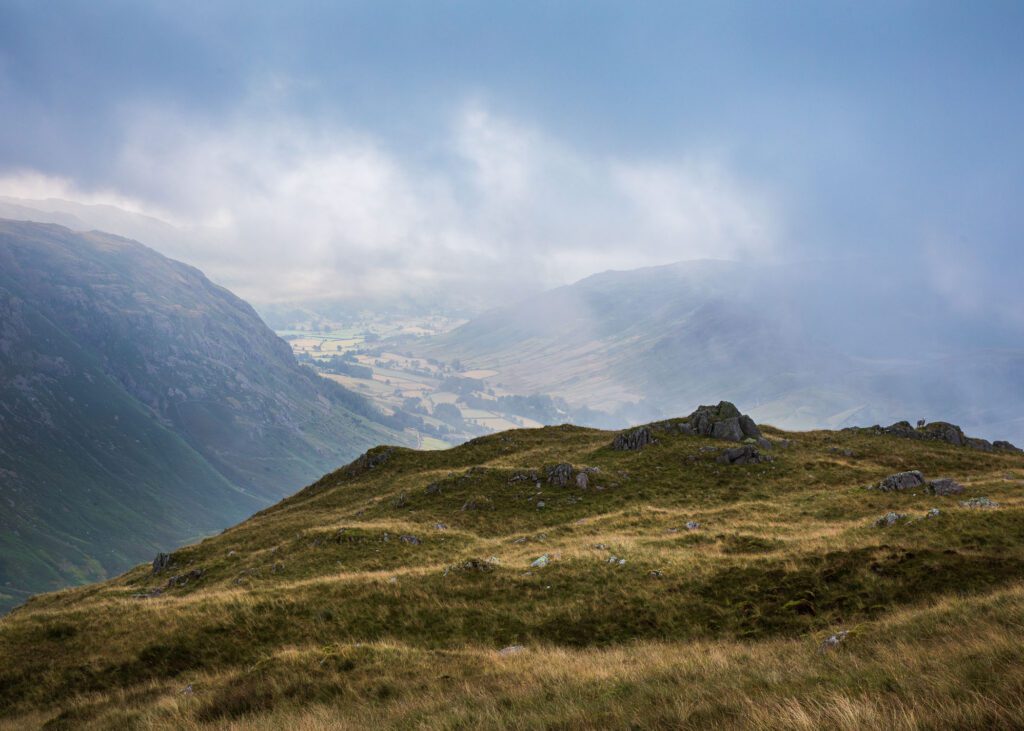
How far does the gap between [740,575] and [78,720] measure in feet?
75.6

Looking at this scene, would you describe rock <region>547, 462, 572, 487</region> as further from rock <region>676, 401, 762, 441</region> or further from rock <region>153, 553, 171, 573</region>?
rock <region>153, 553, 171, 573</region>

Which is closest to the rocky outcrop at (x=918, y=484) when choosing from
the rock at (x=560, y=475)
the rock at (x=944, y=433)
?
the rock at (x=560, y=475)

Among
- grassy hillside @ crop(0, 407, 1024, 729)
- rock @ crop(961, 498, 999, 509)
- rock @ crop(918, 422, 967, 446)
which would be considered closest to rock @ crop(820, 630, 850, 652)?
grassy hillside @ crop(0, 407, 1024, 729)

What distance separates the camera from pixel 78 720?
47.7ft

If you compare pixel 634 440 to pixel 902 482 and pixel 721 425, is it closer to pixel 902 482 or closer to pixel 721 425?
pixel 721 425

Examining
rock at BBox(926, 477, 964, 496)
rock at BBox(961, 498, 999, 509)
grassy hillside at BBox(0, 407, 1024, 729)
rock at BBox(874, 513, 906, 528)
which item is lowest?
grassy hillside at BBox(0, 407, 1024, 729)

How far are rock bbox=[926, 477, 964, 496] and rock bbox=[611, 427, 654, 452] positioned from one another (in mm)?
23817

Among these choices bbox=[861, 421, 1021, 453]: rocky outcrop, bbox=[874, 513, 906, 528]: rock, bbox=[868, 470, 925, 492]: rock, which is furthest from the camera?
bbox=[861, 421, 1021, 453]: rocky outcrop

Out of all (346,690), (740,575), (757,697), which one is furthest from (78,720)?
(740,575)

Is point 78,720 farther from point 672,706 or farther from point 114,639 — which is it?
point 672,706

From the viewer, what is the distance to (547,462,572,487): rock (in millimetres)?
43719

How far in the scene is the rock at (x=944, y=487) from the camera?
32406 millimetres

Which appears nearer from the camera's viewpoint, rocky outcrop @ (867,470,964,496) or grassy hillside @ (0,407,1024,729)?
grassy hillside @ (0,407,1024,729)

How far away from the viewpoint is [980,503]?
27.2m
